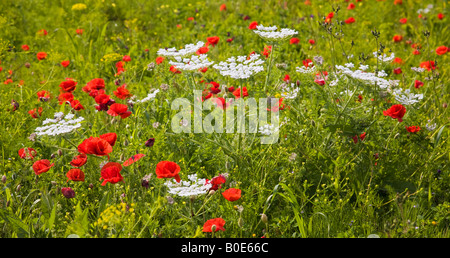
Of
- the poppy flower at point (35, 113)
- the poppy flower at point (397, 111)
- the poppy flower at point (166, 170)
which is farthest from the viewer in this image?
the poppy flower at point (35, 113)

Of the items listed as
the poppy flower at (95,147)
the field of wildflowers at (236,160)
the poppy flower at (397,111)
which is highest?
the poppy flower at (397,111)

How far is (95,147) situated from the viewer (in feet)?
6.08

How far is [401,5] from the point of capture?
17.1 feet

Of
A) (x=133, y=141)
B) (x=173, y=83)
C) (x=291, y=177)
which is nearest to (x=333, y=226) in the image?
(x=291, y=177)

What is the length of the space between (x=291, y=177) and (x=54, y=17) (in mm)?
3800

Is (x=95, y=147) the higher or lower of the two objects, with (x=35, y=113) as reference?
higher

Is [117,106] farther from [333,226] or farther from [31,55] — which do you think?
[31,55]

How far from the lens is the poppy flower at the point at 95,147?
1839 mm

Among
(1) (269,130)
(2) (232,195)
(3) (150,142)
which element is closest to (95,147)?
(3) (150,142)

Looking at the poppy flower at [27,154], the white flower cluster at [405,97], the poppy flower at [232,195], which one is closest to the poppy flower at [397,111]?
the white flower cluster at [405,97]

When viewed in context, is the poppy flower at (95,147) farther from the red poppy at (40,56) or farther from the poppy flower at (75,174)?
the red poppy at (40,56)

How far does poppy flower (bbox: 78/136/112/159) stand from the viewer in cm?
184

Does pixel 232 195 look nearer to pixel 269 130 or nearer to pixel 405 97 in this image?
pixel 269 130
